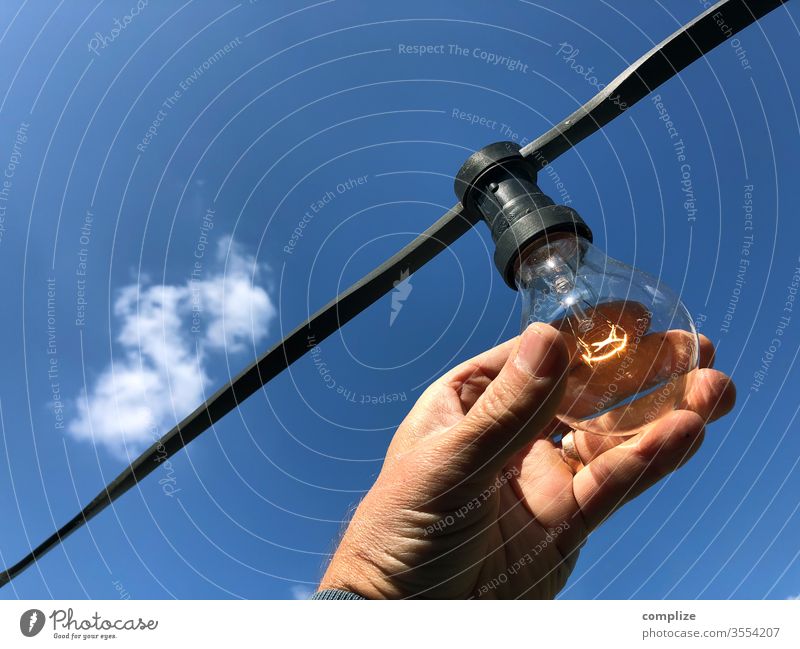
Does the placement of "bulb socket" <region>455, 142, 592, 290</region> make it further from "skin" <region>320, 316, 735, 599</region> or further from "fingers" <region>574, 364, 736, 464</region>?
"fingers" <region>574, 364, 736, 464</region>

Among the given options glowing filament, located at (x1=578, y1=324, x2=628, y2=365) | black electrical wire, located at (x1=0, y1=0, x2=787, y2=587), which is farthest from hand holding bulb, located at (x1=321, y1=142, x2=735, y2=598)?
black electrical wire, located at (x1=0, y1=0, x2=787, y2=587)

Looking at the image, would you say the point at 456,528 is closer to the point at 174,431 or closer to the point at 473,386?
the point at 473,386

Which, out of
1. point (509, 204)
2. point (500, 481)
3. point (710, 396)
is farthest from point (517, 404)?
point (500, 481)

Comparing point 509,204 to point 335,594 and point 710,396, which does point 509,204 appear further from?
point 335,594

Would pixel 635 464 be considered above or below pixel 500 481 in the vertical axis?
below

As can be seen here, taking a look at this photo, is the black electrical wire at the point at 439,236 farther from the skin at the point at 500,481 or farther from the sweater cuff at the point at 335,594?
the sweater cuff at the point at 335,594

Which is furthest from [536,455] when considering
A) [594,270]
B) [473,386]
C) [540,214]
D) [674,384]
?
[540,214]
